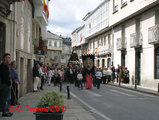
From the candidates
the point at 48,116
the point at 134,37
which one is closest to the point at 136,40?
the point at 134,37

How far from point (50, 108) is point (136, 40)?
19.7 metres

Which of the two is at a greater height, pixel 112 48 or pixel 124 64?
pixel 112 48

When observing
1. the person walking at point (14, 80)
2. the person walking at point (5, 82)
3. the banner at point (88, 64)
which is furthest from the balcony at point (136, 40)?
the person walking at point (5, 82)

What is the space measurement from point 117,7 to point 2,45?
21.4 meters

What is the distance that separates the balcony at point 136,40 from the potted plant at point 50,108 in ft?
61.6

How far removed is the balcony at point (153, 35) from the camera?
18.8 meters

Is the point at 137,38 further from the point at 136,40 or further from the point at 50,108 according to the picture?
the point at 50,108

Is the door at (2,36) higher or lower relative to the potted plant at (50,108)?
higher

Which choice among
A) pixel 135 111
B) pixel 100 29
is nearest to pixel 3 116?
pixel 135 111

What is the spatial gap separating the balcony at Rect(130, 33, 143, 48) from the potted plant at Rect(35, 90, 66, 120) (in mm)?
18780

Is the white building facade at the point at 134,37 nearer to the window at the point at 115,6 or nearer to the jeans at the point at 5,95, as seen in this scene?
the window at the point at 115,6

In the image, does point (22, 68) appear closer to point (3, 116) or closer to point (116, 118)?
point (3, 116)

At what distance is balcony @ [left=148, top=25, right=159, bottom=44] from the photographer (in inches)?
740

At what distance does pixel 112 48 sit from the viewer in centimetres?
3089
